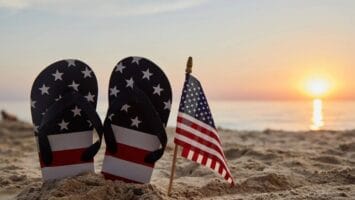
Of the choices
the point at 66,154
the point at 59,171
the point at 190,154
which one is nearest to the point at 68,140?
the point at 66,154

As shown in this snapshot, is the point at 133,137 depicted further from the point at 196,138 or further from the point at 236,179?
the point at 236,179

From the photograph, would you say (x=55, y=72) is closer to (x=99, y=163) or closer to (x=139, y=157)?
(x=139, y=157)

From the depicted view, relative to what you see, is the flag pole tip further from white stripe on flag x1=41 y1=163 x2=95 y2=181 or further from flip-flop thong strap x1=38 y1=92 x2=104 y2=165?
white stripe on flag x1=41 y1=163 x2=95 y2=181

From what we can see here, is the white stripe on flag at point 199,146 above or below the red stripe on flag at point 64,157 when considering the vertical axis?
above

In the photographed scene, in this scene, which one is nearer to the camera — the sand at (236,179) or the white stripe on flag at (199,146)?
the sand at (236,179)

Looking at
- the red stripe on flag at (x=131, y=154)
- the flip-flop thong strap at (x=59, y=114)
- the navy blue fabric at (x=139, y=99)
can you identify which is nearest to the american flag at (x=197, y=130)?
the navy blue fabric at (x=139, y=99)

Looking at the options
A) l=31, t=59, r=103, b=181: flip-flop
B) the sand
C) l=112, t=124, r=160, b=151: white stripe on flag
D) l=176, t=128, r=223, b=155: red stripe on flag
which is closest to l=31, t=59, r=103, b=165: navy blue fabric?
l=31, t=59, r=103, b=181: flip-flop

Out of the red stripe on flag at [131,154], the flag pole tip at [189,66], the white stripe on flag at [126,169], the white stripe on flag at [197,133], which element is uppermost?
the flag pole tip at [189,66]

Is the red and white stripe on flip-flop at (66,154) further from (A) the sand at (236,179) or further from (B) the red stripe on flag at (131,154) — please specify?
(B) the red stripe on flag at (131,154)
